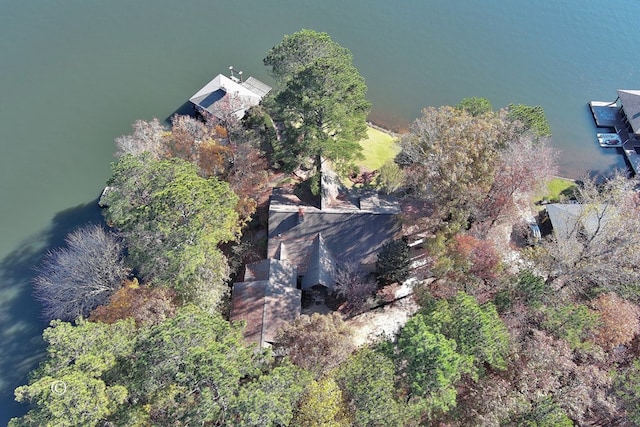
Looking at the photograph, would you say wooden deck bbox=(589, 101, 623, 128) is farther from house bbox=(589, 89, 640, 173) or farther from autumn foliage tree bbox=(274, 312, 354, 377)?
autumn foliage tree bbox=(274, 312, 354, 377)

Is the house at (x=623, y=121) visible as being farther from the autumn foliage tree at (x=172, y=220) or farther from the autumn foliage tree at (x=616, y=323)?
the autumn foliage tree at (x=172, y=220)

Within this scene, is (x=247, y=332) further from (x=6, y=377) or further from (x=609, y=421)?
(x=609, y=421)

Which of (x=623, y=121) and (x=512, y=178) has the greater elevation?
(x=512, y=178)

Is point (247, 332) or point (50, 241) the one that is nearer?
point (247, 332)

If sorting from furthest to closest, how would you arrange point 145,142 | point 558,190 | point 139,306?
point 558,190 < point 145,142 < point 139,306

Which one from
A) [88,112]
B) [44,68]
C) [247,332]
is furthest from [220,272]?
[44,68]

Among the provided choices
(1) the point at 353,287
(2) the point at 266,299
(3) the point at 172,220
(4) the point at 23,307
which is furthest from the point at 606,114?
(4) the point at 23,307

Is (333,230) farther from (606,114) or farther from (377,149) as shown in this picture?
(606,114)
